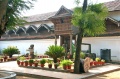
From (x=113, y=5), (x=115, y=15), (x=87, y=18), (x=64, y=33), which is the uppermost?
(x=113, y=5)

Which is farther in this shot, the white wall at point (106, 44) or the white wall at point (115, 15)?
the white wall at point (115, 15)

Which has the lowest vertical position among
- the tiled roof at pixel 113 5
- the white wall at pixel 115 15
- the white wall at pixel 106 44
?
the white wall at pixel 106 44

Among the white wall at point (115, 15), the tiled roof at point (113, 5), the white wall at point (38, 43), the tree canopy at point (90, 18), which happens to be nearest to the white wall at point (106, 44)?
the white wall at point (115, 15)

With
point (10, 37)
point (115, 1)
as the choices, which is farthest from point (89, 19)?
point (10, 37)

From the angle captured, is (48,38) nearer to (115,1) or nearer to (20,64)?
(115,1)

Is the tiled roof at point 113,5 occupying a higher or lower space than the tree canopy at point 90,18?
higher

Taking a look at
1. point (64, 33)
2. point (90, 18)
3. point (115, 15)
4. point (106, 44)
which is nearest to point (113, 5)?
point (115, 15)

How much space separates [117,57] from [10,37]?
21033 millimetres

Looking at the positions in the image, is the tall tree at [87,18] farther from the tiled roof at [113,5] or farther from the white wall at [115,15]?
the tiled roof at [113,5]

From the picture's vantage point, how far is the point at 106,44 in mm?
22750

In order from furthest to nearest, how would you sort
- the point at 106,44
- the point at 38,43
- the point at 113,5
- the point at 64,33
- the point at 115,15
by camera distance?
1. the point at 38,43
2. the point at 113,5
3. the point at 115,15
4. the point at 64,33
5. the point at 106,44

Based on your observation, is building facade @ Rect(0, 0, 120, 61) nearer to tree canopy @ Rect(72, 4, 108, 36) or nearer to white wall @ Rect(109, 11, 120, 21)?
white wall @ Rect(109, 11, 120, 21)

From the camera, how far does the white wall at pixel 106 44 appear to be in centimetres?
2197

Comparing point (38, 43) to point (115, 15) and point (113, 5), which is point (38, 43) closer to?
point (113, 5)
